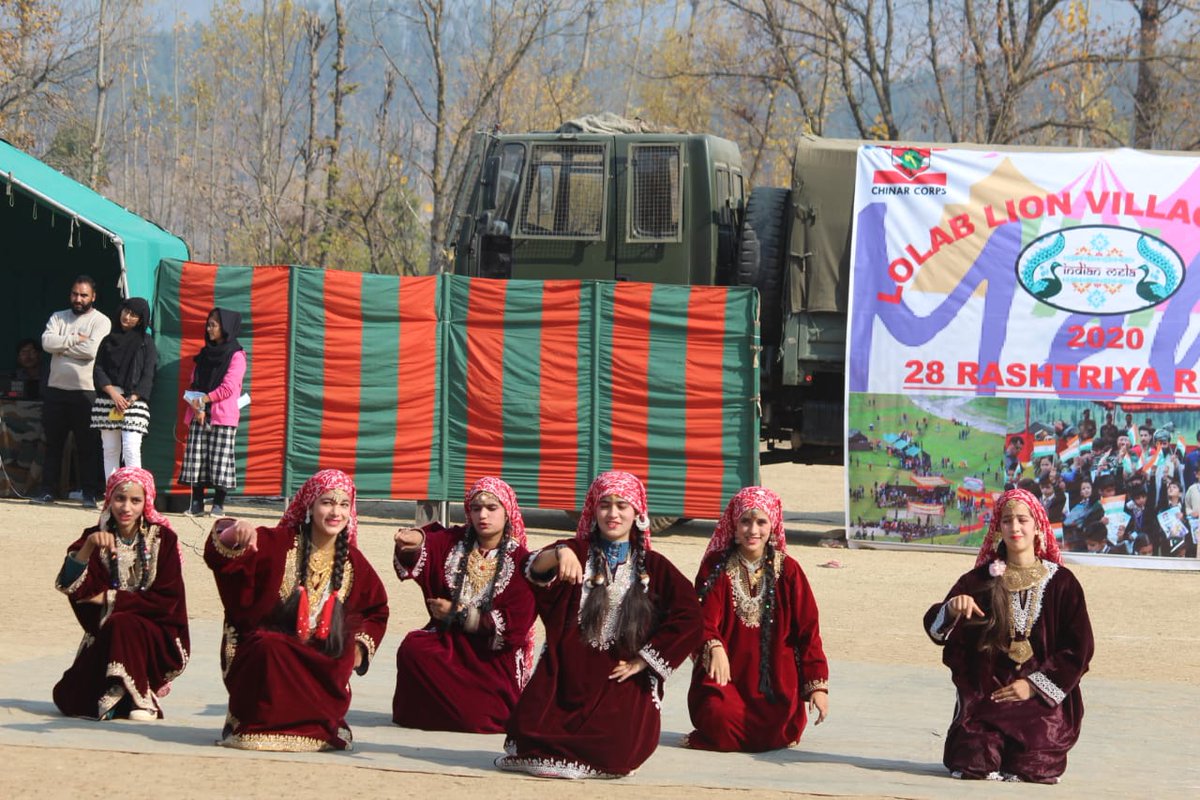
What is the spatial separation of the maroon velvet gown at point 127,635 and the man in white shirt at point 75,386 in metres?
7.30

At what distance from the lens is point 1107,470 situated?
43.2ft

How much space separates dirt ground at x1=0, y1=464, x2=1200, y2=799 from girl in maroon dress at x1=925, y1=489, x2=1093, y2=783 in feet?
3.31

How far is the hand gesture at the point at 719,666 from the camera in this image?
6.27m

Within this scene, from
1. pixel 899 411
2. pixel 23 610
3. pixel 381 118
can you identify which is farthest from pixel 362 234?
pixel 23 610

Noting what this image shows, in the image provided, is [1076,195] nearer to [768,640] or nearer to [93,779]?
[768,640]

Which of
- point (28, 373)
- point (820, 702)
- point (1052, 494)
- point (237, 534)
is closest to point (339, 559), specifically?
point (237, 534)

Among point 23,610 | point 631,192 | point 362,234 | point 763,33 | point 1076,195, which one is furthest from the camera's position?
point 362,234

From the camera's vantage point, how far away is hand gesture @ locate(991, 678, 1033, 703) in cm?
614

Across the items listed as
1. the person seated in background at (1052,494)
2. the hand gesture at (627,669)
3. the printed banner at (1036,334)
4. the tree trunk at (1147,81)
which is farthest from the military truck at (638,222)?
the tree trunk at (1147,81)

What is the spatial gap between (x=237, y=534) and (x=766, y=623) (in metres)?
2.05

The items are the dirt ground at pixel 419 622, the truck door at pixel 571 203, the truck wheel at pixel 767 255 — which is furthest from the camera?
the truck door at pixel 571 203

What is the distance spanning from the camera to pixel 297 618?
20.6 feet

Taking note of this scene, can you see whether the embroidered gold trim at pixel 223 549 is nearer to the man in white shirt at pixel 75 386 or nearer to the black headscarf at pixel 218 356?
the black headscarf at pixel 218 356

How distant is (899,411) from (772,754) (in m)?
7.08
